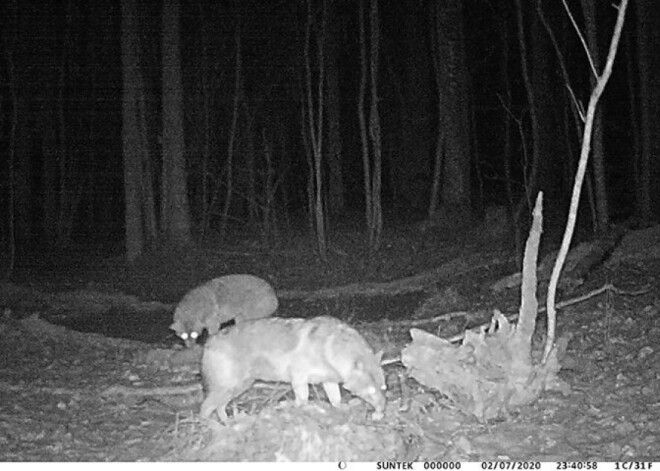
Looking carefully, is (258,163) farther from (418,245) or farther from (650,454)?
(650,454)

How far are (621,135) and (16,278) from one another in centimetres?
2311

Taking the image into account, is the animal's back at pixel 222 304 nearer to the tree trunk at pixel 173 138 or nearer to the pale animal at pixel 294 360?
the pale animal at pixel 294 360

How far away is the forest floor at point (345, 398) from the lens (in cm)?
612

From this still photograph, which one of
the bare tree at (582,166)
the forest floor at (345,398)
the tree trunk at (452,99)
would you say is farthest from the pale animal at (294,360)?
the tree trunk at (452,99)

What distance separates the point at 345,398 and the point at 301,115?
76.9 feet

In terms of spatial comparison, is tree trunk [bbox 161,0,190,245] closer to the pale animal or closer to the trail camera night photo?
the trail camera night photo

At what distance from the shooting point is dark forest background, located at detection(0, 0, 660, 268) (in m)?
20.7

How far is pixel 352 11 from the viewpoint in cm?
3434

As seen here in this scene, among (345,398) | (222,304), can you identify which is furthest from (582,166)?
(222,304)

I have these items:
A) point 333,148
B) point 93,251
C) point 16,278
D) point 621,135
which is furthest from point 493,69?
point 16,278

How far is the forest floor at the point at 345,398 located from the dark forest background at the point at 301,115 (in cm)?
342

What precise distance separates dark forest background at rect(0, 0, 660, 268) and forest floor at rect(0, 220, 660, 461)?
342 centimetres

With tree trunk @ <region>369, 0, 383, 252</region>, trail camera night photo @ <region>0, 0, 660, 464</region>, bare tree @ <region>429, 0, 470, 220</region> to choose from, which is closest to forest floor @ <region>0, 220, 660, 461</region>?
trail camera night photo @ <region>0, 0, 660, 464</region>

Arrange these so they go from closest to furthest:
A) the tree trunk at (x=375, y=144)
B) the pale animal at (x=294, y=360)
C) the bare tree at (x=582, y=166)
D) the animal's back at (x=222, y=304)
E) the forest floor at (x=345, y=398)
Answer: the forest floor at (x=345, y=398) < the pale animal at (x=294, y=360) < the bare tree at (x=582, y=166) < the animal's back at (x=222, y=304) < the tree trunk at (x=375, y=144)
